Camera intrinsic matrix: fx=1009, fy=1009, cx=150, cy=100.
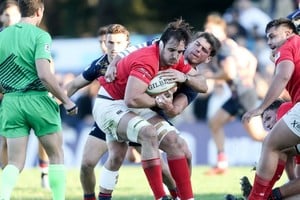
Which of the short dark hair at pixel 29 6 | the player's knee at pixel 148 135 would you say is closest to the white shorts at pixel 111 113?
the player's knee at pixel 148 135

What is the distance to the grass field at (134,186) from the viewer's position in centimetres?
1304

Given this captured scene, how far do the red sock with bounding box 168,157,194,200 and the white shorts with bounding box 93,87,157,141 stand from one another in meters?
0.64

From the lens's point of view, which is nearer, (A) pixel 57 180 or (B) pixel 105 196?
(A) pixel 57 180

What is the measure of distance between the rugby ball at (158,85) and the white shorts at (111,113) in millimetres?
285

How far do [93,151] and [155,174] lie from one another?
5.54ft

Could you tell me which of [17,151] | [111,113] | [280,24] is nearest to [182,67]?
[111,113]

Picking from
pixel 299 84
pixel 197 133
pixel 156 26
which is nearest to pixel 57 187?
pixel 299 84

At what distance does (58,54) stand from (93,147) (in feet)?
38.9

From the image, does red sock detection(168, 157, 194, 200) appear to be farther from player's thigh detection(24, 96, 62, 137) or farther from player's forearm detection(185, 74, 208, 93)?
player's thigh detection(24, 96, 62, 137)

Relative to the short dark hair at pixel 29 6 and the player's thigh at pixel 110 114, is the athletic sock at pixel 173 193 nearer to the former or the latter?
the player's thigh at pixel 110 114

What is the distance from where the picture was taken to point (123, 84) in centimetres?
1068

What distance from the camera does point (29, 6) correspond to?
10.4 meters

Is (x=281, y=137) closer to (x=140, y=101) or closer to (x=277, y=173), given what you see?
(x=277, y=173)

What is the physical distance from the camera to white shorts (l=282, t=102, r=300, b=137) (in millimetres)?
10086
